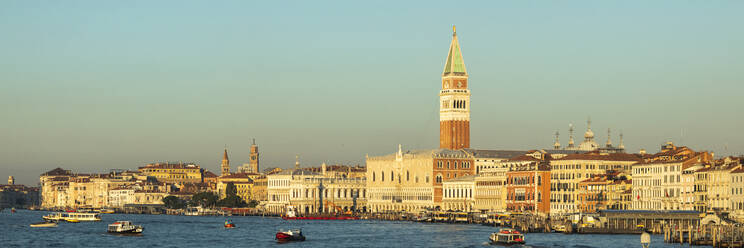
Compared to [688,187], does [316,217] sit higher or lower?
lower

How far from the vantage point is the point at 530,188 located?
112938mm

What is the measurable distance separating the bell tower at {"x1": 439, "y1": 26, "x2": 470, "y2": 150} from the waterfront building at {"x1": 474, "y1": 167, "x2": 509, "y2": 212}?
15.0m

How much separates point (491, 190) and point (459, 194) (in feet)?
29.7

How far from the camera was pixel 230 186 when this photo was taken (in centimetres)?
17388

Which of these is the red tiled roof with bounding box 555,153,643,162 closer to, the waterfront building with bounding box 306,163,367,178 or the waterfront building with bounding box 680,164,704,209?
the waterfront building with bounding box 680,164,704,209

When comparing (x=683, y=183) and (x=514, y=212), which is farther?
(x=514, y=212)

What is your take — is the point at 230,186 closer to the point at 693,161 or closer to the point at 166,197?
the point at 166,197

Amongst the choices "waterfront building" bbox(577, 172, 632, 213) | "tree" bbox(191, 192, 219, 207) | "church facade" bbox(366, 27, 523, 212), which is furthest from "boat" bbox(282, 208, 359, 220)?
"tree" bbox(191, 192, 219, 207)

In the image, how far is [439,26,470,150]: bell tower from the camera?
142375mm

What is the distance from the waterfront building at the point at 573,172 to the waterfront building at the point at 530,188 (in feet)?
2.11

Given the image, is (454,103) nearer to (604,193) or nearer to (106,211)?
(604,193)

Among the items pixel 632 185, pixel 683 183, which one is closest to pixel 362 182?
pixel 632 185

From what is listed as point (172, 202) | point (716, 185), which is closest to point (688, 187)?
point (716, 185)

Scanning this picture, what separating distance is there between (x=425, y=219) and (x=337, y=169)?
53.9 metres
